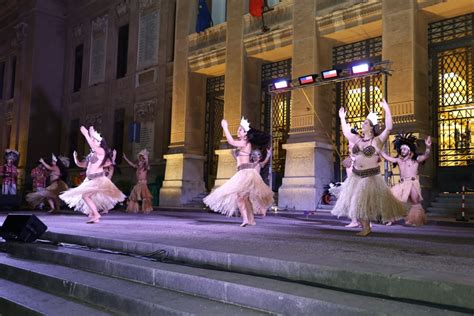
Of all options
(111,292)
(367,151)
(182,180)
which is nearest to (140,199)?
(182,180)

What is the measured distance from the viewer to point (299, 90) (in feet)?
51.5

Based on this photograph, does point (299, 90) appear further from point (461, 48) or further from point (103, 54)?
point (103, 54)

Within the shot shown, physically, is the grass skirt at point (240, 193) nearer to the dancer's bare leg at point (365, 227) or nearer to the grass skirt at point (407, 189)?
the dancer's bare leg at point (365, 227)

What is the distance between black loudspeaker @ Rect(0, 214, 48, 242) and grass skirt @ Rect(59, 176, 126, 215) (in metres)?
2.75

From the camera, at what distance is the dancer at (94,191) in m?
10.7

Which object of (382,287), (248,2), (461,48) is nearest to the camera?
(382,287)

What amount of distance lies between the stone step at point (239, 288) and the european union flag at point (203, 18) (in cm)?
1534

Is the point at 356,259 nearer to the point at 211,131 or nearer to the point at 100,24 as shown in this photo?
the point at 211,131

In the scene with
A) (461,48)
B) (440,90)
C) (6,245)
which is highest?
(461,48)

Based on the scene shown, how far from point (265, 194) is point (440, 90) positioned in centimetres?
816

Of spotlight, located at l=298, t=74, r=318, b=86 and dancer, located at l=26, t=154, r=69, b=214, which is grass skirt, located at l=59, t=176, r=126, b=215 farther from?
spotlight, located at l=298, t=74, r=318, b=86

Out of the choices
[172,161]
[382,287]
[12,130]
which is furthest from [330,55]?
[12,130]

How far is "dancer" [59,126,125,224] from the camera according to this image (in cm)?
1067

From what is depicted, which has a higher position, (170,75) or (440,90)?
(170,75)
